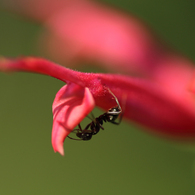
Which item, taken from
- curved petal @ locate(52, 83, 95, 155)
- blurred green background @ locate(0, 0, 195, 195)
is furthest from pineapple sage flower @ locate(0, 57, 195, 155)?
blurred green background @ locate(0, 0, 195, 195)

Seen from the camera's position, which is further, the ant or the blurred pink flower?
the ant

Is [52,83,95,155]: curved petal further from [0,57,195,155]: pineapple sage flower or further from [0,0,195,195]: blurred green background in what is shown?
[0,0,195,195]: blurred green background

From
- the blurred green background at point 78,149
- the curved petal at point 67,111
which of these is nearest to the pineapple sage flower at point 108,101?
the curved petal at point 67,111

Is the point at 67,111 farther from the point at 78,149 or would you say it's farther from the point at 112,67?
the point at 78,149

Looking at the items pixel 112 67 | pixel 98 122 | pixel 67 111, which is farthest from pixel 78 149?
pixel 67 111

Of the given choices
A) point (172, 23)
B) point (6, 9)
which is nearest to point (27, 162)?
point (6, 9)

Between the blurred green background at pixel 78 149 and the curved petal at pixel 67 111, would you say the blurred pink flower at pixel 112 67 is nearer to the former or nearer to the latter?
the curved petal at pixel 67 111
